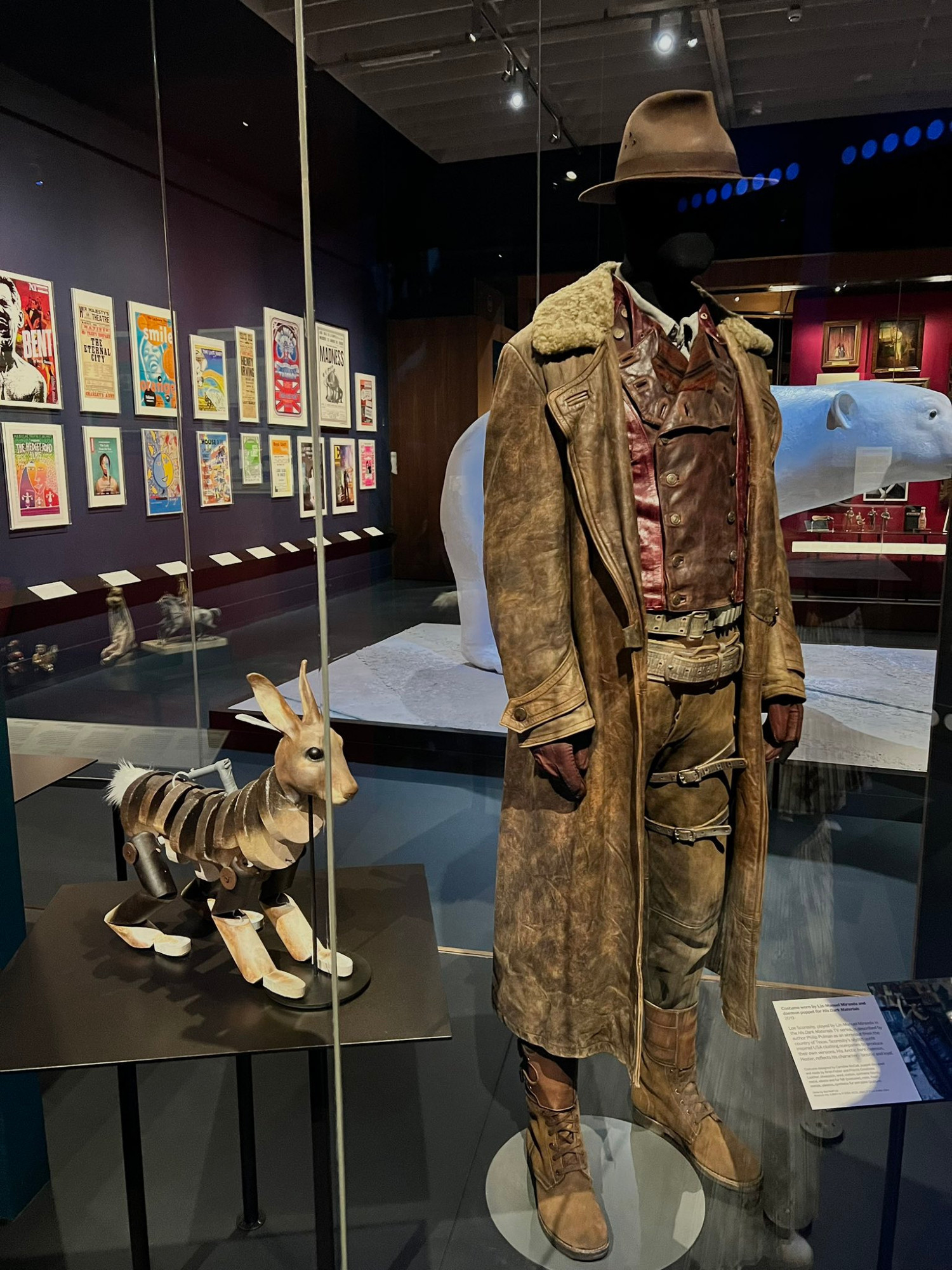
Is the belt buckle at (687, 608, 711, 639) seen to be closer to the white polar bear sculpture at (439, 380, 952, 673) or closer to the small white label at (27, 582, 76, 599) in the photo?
the white polar bear sculpture at (439, 380, 952, 673)

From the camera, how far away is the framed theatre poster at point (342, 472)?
1.89m

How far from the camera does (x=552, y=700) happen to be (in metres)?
1.48

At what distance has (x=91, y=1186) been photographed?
1849 mm

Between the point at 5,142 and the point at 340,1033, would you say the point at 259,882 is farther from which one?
the point at 5,142

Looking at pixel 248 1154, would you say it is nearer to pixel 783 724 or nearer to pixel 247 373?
pixel 783 724

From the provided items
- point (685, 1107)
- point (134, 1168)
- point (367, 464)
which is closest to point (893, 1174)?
point (685, 1107)

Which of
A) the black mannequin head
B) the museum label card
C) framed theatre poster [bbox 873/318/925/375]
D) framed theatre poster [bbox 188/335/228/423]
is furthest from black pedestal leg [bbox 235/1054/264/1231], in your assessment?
framed theatre poster [bbox 873/318/925/375]

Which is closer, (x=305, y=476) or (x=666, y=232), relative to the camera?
(x=666, y=232)

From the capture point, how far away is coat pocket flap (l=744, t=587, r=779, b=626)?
5.28 ft

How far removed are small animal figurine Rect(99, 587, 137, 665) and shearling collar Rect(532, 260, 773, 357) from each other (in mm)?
972

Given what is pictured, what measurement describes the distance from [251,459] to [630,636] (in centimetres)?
77

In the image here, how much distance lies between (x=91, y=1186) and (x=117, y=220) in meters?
1.94

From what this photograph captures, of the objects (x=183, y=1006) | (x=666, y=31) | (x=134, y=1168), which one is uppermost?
(x=666, y=31)

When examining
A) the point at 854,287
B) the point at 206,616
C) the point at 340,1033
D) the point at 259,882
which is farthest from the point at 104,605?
the point at 854,287
